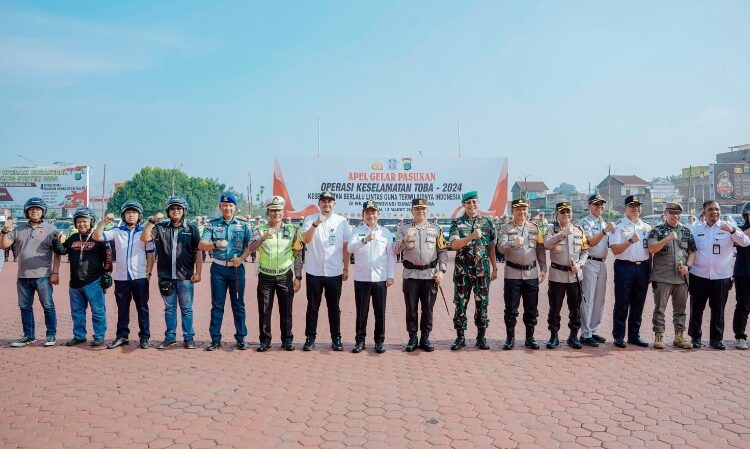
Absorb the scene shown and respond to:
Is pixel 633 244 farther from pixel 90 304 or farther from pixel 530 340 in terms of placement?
pixel 90 304

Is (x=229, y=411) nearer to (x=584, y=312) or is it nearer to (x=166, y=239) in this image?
(x=166, y=239)

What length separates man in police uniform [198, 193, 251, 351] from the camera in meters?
6.38

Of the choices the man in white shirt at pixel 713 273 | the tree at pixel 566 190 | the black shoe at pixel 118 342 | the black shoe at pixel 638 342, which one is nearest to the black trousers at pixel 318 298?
the black shoe at pixel 118 342

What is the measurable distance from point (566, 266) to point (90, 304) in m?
5.64

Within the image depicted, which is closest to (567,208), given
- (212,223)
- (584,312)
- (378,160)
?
(584,312)

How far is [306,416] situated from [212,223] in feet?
9.94

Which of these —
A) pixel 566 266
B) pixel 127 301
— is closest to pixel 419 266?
pixel 566 266

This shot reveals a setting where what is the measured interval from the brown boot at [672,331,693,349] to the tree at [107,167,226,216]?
66.4 m

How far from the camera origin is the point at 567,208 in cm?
643

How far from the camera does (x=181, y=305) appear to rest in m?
6.46

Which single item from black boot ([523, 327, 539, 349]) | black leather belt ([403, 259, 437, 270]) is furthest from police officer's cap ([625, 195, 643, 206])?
black leather belt ([403, 259, 437, 270])

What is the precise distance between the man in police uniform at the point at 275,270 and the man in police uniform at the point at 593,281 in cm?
345

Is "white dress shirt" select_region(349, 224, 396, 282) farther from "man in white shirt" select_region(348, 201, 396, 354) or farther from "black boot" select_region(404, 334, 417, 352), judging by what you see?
"black boot" select_region(404, 334, 417, 352)

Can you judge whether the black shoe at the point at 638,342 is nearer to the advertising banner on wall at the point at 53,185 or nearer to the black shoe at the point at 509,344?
the black shoe at the point at 509,344
